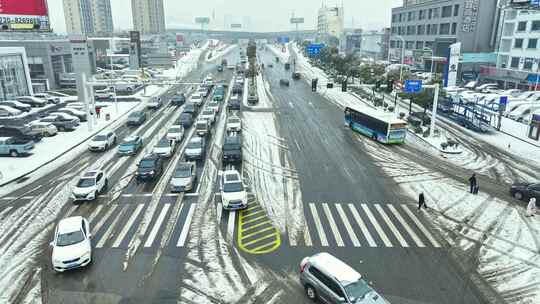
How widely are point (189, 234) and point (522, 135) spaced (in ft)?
140

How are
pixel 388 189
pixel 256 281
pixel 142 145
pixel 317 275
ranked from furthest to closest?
pixel 142 145 → pixel 388 189 → pixel 256 281 → pixel 317 275

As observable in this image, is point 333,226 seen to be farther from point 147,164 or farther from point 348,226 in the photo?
point 147,164

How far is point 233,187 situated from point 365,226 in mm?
9285

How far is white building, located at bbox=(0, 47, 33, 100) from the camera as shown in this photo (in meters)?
57.3

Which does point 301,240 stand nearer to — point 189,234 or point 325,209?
point 325,209

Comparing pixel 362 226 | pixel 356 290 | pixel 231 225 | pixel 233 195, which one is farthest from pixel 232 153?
pixel 356 290

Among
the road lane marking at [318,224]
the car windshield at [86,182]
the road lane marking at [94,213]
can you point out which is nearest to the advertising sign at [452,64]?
the road lane marking at [318,224]

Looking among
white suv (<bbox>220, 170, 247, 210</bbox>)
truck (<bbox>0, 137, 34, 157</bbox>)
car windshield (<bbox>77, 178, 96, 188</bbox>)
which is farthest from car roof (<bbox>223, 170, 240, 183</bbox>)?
truck (<bbox>0, 137, 34, 157</bbox>)

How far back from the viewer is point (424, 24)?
341ft

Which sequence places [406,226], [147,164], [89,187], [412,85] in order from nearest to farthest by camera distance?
[406,226], [89,187], [147,164], [412,85]

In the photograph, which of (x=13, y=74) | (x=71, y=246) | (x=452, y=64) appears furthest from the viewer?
(x=452, y=64)

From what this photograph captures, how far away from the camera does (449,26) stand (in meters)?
92.2

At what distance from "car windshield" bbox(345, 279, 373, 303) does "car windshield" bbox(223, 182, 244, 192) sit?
12076mm

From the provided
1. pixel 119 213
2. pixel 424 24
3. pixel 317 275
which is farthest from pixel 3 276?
pixel 424 24
